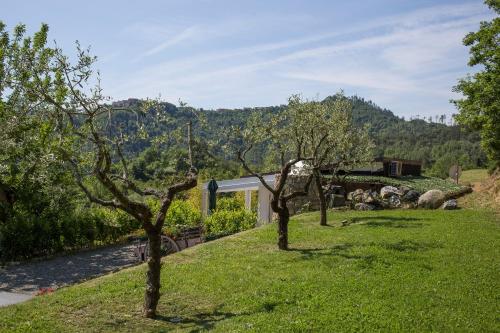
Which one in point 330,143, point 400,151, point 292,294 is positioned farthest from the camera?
point 400,151

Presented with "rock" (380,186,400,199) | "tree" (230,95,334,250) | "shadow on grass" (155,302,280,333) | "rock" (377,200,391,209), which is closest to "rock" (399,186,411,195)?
"rock" (380,186,400,199)

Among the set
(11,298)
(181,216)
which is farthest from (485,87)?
(11,298)

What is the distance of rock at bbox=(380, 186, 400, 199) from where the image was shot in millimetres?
30562

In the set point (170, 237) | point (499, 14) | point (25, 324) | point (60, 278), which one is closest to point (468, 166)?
point (499, 14)

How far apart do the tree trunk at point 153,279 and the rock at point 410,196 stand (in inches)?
910

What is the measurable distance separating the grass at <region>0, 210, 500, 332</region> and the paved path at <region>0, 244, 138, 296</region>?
8.57 feet

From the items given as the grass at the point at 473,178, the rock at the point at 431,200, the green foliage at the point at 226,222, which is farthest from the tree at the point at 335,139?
the grass at the point at 473,178

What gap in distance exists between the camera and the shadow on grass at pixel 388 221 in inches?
805

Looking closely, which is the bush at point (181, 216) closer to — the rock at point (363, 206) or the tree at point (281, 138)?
the tree at point (281, 138)

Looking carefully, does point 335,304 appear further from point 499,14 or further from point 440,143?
point 440,143

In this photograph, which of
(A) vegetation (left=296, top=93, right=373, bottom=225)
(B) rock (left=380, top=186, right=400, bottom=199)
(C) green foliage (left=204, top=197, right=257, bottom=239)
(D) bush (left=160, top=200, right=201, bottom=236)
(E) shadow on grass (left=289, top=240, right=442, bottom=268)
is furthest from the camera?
(B) rock (left=380, top=186, right=400, bottom=199)

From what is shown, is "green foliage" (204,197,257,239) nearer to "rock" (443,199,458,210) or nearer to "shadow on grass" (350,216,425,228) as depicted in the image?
"shadow on grass" (350,216,425,228)

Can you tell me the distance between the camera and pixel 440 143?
113 metres

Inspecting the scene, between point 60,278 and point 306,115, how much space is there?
11.3 metres
